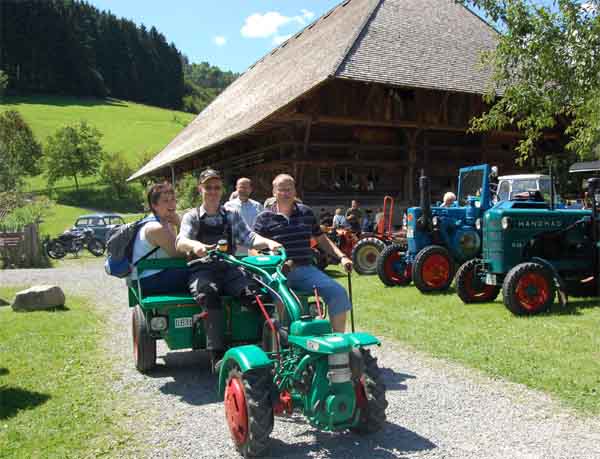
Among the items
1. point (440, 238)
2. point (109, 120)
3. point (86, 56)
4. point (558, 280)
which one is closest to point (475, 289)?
point (558, 280)

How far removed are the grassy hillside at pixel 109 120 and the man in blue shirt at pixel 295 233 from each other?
5691 centimetres

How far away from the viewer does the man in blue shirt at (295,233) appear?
527 cm

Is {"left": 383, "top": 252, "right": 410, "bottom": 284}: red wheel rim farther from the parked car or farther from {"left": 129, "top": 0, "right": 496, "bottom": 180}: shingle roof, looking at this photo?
the parked car

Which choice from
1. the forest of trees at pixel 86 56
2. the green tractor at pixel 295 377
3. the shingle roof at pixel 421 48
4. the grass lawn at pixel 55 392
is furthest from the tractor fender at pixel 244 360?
the forest of trees at pixel 86 56

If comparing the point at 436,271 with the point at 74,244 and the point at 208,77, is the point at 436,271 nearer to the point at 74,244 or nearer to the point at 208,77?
the point at 74,244

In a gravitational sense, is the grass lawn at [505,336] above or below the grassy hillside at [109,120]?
below

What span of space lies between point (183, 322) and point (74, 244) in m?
20.3

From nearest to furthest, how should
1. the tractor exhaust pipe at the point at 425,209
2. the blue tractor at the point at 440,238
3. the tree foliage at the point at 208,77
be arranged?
the blue tractor at the point at 440,238 → the tractor exhaust pipe at the point at 425,209 → the tree foliage at the point at 208,77

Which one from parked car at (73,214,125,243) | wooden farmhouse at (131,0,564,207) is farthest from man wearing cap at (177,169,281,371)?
parked car at (73,214,125,243)

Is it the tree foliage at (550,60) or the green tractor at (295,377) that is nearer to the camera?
the green tractor at (295,377)

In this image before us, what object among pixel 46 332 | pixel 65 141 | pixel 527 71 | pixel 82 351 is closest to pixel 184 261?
pixel 82 351

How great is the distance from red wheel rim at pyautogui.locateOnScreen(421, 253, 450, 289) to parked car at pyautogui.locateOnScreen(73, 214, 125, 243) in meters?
18.1

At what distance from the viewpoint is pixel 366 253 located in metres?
13.4

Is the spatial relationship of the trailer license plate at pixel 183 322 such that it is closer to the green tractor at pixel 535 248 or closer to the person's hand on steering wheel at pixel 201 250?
the person's hand on steering wheel at pixel 201 250
